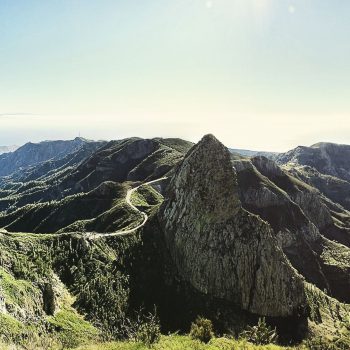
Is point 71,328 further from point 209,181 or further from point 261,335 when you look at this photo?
point 209,181

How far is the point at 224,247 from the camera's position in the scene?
114688 millimetres

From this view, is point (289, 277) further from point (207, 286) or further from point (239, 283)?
point (207, 286)

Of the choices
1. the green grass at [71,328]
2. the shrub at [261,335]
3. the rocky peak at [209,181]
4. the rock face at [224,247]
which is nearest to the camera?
the green grass at [71,328]

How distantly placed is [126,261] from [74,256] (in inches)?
644

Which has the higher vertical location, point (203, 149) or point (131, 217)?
point (203, 149)

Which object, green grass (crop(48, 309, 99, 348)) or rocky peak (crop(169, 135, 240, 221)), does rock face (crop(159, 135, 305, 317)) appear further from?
green grass (crop(48, 309, 99, 348))

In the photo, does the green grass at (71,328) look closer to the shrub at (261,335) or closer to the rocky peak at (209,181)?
the shrub at (261,335)

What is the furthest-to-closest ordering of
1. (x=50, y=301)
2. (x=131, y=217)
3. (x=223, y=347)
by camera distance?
1. (x=131, y=217)
2. (x=50, y=301)
3. (x=223, y=347)

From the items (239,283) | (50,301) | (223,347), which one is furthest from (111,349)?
(239,283)

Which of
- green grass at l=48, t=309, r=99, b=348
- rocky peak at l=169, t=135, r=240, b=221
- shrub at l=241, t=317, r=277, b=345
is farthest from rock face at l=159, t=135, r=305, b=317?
green grass at l=48, t=309, r=99, b=348

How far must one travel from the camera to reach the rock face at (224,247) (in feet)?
365

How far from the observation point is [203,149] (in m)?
132

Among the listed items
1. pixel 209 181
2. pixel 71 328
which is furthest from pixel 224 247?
pixel 71 328

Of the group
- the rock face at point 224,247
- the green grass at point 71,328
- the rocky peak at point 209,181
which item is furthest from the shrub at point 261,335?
the rocky peak at point 209,181
